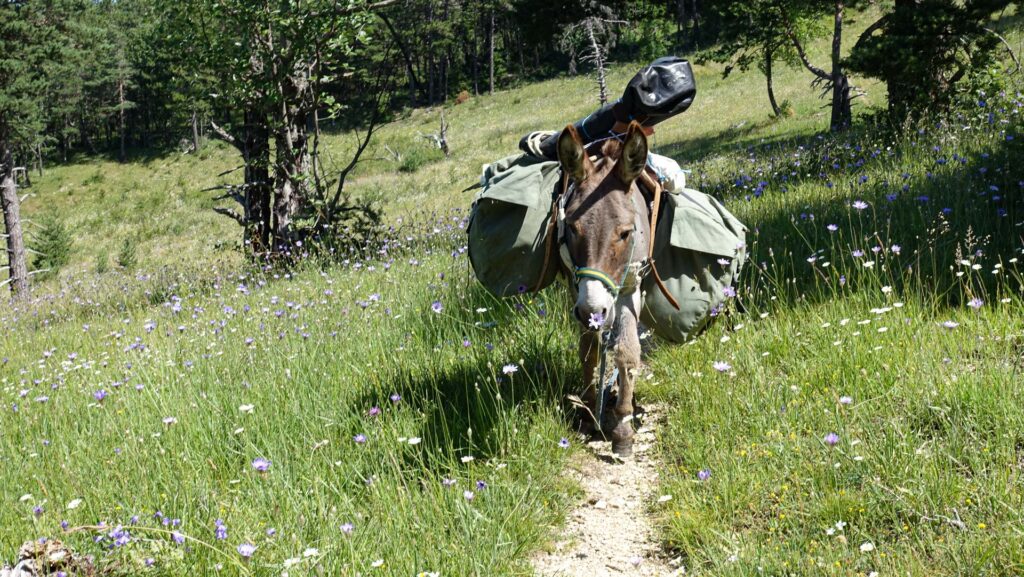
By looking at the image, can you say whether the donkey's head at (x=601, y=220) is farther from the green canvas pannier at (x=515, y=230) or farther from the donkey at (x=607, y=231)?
the green canvas pannier at (x=515, y=230)

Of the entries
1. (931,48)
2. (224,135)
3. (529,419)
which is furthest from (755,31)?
(529,419)

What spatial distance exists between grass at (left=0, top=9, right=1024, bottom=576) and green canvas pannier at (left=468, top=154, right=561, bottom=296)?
0.52 m

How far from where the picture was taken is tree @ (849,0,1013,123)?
10023 mm

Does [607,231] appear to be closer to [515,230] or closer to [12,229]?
[515,230]

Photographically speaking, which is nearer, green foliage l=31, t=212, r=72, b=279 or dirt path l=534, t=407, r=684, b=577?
dirt path l=534, t=407, r=684, b=577

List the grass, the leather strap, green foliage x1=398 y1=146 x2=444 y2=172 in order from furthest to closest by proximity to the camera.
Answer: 1. green foliage x1=398 y1=146 x2=444 y2=172
2. the leather strap
3. the grass

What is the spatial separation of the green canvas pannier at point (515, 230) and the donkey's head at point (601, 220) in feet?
1.47

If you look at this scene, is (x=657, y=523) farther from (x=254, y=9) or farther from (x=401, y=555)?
(x=254, y=9)

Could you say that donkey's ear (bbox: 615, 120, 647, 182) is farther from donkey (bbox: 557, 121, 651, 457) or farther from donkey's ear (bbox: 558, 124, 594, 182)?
donkey's ear (bbox: 558, 124, 594, 182)

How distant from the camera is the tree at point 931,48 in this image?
10.0m

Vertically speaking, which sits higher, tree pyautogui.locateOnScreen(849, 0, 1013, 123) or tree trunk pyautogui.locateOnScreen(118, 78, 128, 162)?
tree trunk pyautogui.locateOnScreen(118, 78, 128, 162)

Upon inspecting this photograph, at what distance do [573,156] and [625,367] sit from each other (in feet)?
4.43

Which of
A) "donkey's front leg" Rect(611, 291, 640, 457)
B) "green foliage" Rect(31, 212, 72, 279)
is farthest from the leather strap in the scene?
"green foliage" Rect(31, 212, 72, 279)

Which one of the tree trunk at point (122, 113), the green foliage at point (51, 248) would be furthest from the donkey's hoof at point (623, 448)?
the tree trunk at point (122, 113)
